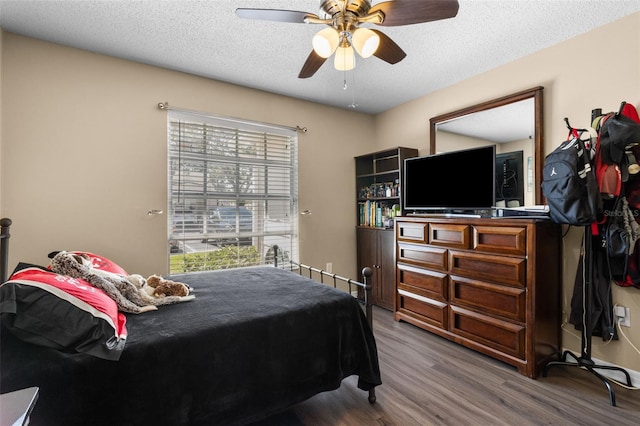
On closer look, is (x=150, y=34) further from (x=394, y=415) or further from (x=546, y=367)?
(x=546, y=367)

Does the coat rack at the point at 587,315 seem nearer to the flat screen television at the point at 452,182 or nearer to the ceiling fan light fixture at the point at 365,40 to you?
the flat screen television at the point at 452,182

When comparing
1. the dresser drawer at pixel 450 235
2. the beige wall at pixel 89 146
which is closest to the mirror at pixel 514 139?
the dresser drawer at pixel 450 235

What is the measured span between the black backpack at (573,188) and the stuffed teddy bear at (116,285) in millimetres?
2512

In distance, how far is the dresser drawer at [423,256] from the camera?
279 centimetres

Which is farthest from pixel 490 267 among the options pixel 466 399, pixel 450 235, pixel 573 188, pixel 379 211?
pixel 379 211

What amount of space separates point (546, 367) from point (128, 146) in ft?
12.7

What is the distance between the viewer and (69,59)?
98.7 inches

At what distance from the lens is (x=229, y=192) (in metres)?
3.26

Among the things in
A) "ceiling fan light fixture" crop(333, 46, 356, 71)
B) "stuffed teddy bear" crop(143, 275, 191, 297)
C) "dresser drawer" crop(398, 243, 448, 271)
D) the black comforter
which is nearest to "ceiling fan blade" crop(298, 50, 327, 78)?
"ceiling fan light fixture" crop(333, 46, 356, 71)

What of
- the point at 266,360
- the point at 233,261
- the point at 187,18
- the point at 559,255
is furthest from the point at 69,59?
the point at 559,255

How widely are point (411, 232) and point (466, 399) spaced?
5.01 feet

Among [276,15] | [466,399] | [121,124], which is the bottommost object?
[466,399]

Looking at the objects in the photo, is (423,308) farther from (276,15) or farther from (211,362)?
(276,15)

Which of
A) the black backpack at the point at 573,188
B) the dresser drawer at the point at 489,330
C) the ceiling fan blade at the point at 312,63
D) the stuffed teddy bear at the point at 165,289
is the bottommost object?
the dresser drawer at the point at 489,330
